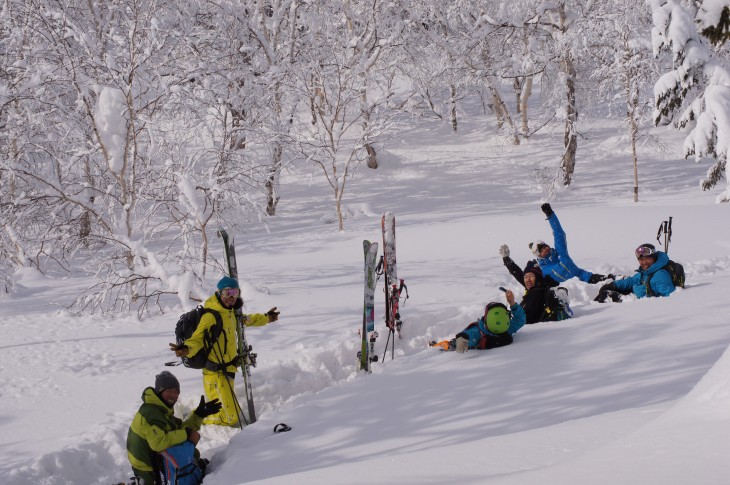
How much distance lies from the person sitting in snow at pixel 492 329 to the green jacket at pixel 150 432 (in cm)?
324

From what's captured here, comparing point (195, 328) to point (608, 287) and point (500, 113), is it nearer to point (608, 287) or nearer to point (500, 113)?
point (608, 287)

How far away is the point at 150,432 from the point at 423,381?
2.71 meters

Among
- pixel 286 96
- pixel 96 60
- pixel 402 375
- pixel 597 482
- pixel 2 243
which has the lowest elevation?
pixel 402 375

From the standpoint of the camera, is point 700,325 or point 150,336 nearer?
point 700,325

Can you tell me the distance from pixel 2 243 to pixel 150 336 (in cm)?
403

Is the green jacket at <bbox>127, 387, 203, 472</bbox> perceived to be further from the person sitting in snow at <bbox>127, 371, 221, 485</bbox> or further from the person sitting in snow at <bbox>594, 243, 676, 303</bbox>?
the person sitting in snow at <bbox>594, 243, 676, 303</bbox>

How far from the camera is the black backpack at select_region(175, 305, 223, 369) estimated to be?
19.6 ft

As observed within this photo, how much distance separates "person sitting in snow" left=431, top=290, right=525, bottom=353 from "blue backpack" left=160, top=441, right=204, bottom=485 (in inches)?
124

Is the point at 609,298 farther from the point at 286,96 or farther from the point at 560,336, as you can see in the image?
the point at 286,96

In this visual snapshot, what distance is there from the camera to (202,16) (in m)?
19.7

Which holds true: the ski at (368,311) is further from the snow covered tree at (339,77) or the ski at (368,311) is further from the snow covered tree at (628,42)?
the snow covered tree at (628,42)

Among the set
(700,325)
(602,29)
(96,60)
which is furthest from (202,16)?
(700,325)

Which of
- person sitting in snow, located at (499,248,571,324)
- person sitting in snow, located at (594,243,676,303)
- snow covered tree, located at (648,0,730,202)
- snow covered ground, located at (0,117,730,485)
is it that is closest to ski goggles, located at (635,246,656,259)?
person sitting in snow, located at (594,243,676,303)

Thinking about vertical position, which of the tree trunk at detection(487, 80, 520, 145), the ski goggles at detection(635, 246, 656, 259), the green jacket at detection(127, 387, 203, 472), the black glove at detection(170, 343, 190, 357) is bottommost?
the green jacket at detection(127, 387, 203, 472)
